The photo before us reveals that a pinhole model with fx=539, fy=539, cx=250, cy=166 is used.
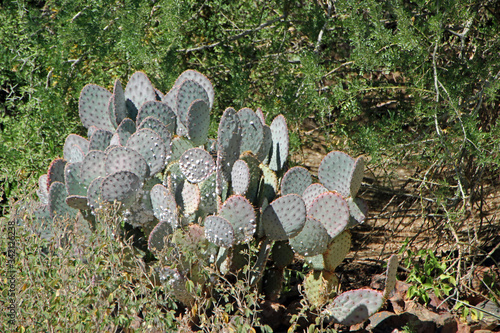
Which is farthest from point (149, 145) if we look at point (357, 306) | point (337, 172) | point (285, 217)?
point (357, 306)

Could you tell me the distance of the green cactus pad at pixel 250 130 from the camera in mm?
2971

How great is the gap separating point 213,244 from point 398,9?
160 centimetres

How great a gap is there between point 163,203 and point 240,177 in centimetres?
42

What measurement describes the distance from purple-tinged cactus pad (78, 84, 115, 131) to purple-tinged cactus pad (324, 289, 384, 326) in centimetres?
175

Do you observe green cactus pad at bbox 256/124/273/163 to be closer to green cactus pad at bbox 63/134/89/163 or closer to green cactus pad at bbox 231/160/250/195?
green cactus pad at bbox 231/160/250/195

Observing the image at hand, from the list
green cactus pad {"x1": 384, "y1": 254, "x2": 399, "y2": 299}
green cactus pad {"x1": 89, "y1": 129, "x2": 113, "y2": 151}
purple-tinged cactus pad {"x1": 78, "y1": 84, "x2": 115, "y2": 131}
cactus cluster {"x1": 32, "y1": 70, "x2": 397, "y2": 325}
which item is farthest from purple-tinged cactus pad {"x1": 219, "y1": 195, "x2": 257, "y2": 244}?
purple-tinged cactus pad {"x1": 78, "y1": 84, "x2": 115, "y2": 131}

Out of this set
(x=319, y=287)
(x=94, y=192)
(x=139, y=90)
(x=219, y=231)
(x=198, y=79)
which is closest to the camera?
(x=219, y=231)

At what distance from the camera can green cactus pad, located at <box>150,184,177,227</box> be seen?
2734 millimetres

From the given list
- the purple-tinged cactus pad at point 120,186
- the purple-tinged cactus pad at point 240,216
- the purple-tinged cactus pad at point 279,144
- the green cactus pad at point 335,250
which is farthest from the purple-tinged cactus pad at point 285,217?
the purple-tinged cactus pad at point 120,186

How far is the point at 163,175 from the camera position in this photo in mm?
3090

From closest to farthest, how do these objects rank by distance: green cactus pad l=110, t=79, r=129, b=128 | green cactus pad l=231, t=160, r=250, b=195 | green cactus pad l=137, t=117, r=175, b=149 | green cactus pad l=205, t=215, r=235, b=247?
1. green cactus pad l=205, t=215, r=235, b=247
2. green cactus pad l=231, t=160, r=250, b=195
3. green cactus pad l=137, t=117, r=175, b=149
4. green cactus pad l=110, t=79, r=129, b=128

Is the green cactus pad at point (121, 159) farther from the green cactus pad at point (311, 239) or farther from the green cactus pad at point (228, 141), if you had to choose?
the green cactus pad at point (311, 239)

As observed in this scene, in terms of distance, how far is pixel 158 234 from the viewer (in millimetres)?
2709

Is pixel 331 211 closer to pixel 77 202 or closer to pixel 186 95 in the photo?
pixel 186 95
